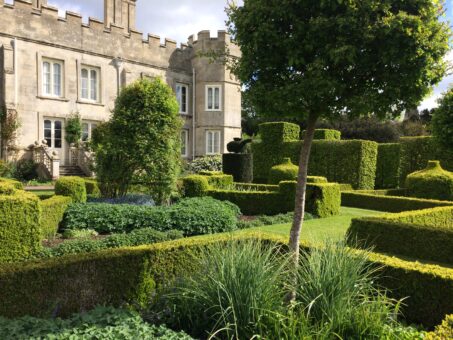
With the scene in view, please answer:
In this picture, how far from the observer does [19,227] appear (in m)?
6.20

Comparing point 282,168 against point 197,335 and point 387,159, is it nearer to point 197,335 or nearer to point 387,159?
point 387,159

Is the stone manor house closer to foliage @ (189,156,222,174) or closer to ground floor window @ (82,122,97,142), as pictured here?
ground floor window @ (82,122,97,142)

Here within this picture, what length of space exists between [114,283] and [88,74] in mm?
21106

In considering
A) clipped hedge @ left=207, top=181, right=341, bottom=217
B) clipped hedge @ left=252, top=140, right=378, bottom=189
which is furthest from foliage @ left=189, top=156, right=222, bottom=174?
clipped hedge @ left=207, top=181, right=341, bottom=217

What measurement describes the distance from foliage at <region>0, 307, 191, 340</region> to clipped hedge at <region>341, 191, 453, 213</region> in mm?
10805

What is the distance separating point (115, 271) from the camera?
4621mm

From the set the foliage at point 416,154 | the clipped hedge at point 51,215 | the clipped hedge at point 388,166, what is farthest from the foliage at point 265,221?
the foliage at point 416,154

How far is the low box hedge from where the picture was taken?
415cm

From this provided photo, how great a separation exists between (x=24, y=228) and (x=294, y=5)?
5269mm

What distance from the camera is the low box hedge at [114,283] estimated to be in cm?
415

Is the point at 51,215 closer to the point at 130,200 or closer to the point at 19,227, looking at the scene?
the point at 19,227

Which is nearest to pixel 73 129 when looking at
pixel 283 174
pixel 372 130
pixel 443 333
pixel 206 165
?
pixel 206 165

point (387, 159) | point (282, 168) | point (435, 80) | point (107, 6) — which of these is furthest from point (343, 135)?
point (435, 80)

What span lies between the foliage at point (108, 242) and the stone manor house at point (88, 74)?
11.7m
